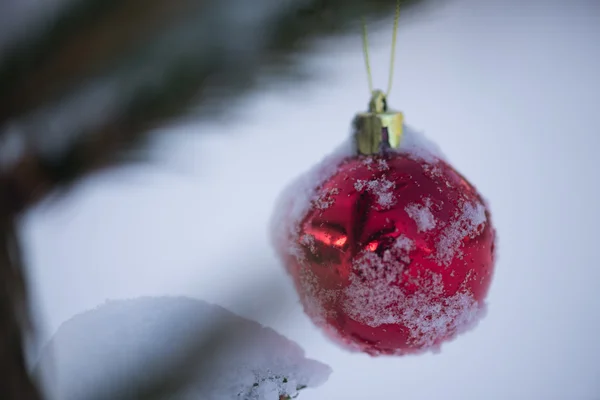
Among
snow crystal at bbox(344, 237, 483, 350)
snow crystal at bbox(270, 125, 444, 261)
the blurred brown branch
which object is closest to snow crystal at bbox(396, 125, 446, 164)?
snow crystal at bbox(270, 125, 444, 261)

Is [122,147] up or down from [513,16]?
down

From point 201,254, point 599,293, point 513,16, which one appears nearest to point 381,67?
point 513,16

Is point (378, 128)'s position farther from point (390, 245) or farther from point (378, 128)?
point (390, 245)

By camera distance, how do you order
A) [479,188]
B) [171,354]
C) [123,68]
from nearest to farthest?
[123,68] < [171,354] < [479,188]

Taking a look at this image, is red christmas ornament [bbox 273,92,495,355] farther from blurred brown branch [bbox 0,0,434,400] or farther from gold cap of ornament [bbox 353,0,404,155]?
blurred brown branch [bbox 0,0,434,400]

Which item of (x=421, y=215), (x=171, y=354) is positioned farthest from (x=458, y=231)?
(x=171, y=354)

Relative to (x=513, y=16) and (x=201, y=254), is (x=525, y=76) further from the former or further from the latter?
(x=201, y=254)
